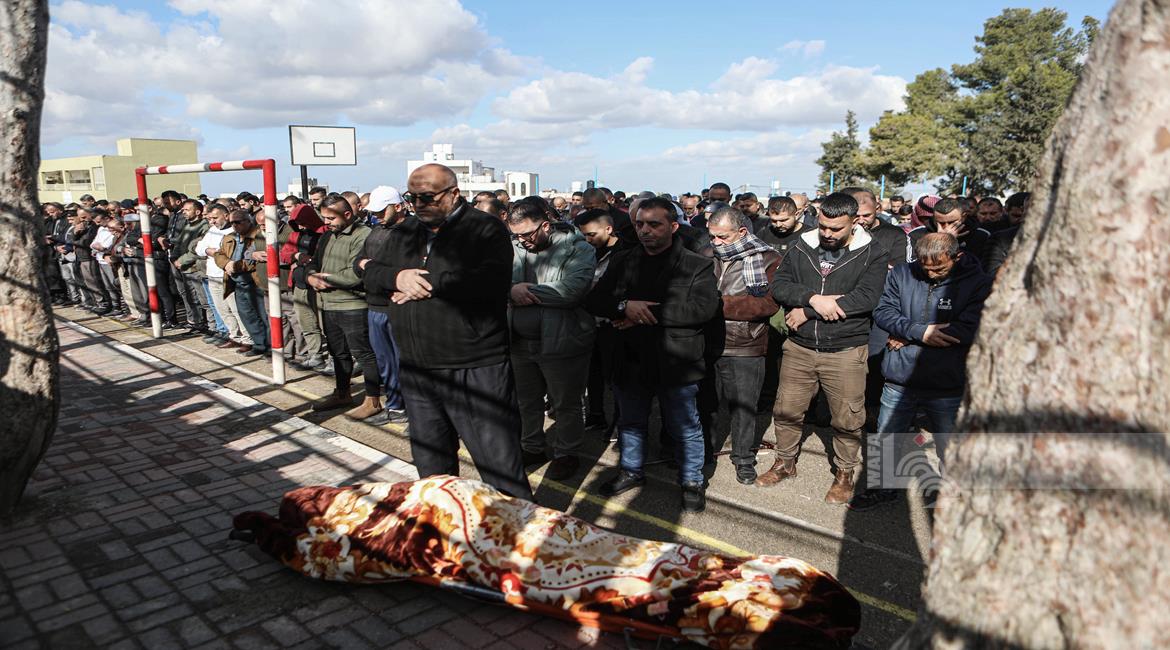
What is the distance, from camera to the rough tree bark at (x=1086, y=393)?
141 cm

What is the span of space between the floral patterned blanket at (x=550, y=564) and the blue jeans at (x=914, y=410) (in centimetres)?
193

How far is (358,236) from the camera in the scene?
6.51 meters

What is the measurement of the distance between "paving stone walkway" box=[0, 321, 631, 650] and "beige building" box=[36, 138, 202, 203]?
64.7 metres

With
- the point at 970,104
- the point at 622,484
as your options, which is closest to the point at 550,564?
the point at 622,484

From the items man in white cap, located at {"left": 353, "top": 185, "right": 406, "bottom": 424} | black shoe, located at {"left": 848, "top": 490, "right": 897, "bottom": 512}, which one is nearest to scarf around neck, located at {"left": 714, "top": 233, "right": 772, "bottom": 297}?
black shoe, located at {"left": 848, "top": 490, "right": 897, "bottom": 512}

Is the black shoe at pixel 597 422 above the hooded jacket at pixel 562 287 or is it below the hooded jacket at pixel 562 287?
below

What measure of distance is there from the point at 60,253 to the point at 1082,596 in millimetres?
16222

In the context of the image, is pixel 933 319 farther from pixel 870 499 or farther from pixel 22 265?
pixel 22 265

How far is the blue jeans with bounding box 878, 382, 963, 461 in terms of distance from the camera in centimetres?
455

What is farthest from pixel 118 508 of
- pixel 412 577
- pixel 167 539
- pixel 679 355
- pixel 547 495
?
pixel 679 355

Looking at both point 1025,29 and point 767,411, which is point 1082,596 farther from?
point 1025,29

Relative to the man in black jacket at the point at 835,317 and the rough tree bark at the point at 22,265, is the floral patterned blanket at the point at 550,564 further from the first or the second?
the man in black jacket at the point at 835,317

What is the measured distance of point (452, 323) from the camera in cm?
390

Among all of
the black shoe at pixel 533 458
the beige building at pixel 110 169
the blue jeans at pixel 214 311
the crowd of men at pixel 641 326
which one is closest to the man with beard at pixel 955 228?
the crowd of men at pixel 641 326
